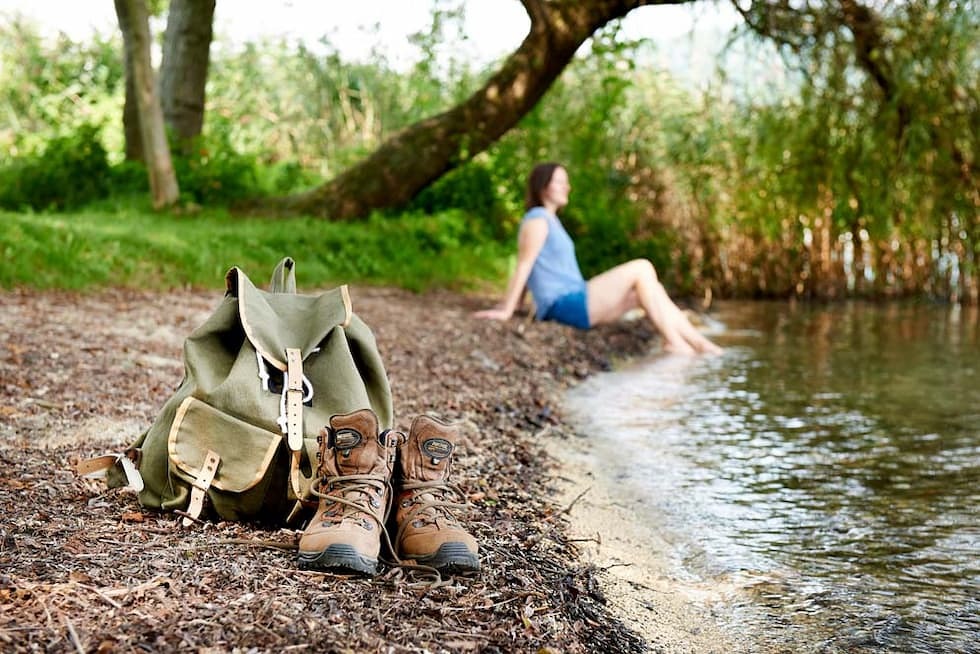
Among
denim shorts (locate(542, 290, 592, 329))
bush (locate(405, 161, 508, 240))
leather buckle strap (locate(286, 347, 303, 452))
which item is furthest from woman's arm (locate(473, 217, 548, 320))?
leather buckle strap (locate(286, 347, 303, 452))

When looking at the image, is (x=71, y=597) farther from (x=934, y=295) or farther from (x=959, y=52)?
(x=934, y=295)

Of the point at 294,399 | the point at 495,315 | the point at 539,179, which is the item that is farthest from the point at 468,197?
the point at 294,399

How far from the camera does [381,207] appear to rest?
36.8ft

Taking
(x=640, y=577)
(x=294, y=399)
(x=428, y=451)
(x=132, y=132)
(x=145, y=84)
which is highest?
(x=145, y=84)

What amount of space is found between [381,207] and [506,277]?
1.51 m

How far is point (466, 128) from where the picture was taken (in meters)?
10.9

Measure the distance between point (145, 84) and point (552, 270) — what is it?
430cm

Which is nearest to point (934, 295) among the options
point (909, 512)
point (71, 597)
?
point (909, 512)

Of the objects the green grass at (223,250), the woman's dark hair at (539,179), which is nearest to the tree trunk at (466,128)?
the green grass at (223,250)

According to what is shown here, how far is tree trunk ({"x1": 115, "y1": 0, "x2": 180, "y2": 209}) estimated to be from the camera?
9.74 m

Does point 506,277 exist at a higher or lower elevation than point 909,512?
higher

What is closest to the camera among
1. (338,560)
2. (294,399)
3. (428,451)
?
(338,560)

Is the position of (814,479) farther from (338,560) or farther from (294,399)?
(338,560)

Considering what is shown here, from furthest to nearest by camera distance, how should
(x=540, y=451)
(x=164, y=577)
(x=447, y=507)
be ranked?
(x=540, y=451)
(x=447, y=507)
(x=164, y=577)
